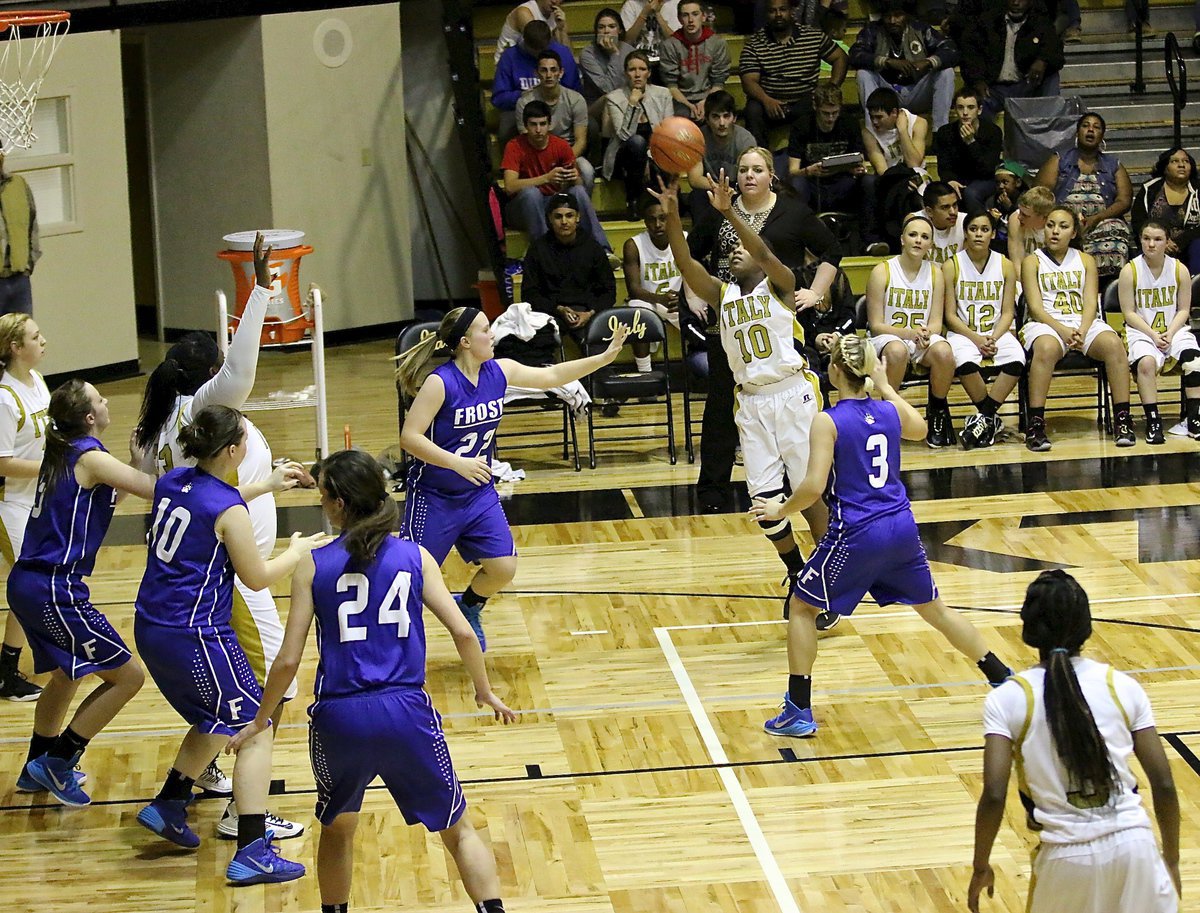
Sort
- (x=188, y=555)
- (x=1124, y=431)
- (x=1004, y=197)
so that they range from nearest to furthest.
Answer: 1. (x=188, y=555)
2. (x=1124, y=431)
3. (x=1004, y=197)

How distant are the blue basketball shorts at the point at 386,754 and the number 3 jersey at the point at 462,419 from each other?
7.33 ft

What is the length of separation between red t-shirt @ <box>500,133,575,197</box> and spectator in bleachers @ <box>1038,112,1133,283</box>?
133 inches

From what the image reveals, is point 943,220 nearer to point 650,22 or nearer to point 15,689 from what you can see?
point 650,22

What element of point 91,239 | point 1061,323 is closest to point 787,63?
point 1061,323

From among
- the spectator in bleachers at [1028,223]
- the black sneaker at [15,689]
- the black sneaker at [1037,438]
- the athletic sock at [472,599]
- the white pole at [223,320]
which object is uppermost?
the spectator in bleachers at [1028,223]

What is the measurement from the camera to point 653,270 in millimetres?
11133

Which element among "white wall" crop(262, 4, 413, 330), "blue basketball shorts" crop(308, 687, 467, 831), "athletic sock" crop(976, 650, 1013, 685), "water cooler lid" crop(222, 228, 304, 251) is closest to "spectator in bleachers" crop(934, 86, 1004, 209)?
"white wall" crop(262, 4, 413, 330)

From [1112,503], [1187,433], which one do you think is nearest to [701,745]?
[1112,503]

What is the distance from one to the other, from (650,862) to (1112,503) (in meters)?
4.63

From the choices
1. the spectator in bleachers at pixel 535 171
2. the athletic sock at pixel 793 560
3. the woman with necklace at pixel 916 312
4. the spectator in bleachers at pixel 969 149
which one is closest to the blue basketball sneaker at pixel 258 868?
the athletic sock at pixel 793 560

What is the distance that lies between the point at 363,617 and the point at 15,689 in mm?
3075

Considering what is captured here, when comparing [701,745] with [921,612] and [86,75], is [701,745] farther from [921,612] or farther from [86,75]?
[86,75]

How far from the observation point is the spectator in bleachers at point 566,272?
10555 mm

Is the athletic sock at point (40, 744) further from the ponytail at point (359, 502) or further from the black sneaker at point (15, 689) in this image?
the ponytail at point (359, 502)
